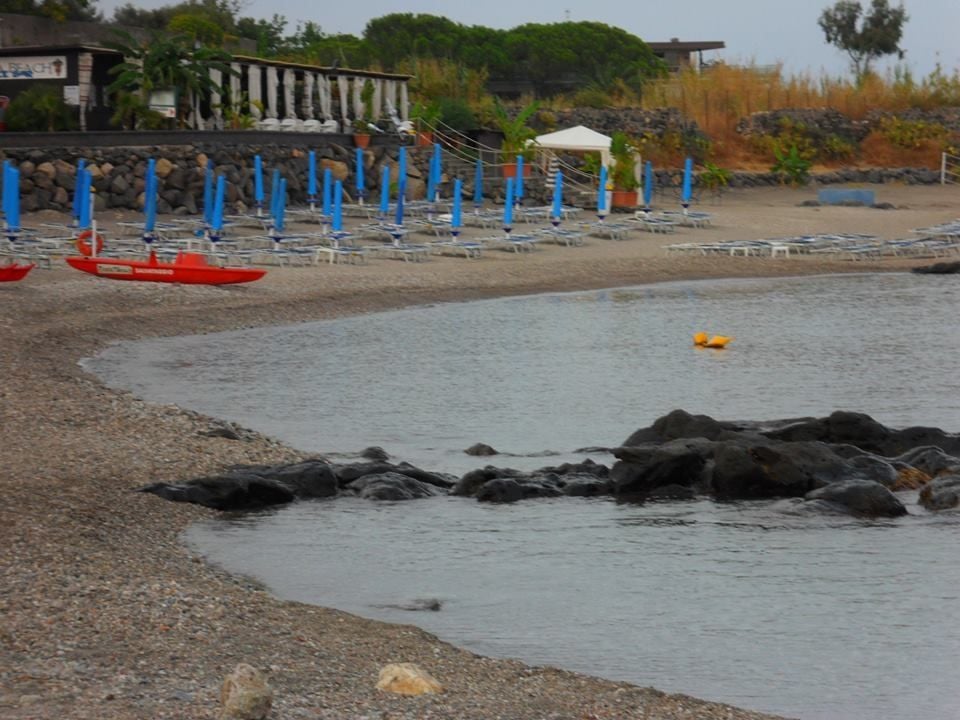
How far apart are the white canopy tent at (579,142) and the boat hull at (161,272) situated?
58.9 feet

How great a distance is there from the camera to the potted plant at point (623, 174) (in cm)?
4328

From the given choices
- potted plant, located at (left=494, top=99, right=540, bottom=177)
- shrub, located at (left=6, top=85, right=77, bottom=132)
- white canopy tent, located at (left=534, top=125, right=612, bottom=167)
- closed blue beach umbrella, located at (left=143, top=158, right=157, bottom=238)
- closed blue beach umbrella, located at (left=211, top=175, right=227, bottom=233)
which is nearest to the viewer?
closed blue beach umbrella, located at (left=143, top=158, right=157, bottom=238)

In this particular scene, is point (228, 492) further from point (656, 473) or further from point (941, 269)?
point (941, 269)

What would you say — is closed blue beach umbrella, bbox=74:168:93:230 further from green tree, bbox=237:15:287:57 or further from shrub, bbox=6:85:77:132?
green tree, bbox=237:15:287:57

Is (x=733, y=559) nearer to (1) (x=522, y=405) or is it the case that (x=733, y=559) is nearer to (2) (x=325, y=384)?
(1) (x=522, y=405)

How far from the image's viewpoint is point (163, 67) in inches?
1464

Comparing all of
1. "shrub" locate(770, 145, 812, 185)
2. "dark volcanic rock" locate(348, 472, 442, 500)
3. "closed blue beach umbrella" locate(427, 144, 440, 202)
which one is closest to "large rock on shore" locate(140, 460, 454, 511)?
"dark volcanic rock" locate(348, 472, 442, 500)

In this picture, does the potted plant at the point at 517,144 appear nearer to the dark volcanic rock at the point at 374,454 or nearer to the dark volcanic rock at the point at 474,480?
the dark volcanic rock at the point at 374,454

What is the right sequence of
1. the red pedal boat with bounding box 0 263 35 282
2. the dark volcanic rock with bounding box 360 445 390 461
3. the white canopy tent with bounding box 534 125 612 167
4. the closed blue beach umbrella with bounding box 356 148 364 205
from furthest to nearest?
1. the white canopy tent with bounding box 534 125 612 167
2. the closed blue beach umbrella with bounding box 356 148 364 205
3. the red pedal boat with bounding box 0 263 35 282
4. the dark volcanic rock with bounding box 360 445 390 461

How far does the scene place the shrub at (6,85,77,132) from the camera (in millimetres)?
35625

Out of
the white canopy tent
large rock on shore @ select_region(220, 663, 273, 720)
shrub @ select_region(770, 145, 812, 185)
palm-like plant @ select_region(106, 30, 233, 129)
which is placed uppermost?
palm-like plant @ select_region(106, 30, 233, 129)

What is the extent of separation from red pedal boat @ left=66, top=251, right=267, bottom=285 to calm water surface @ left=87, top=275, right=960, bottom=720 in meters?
1.85

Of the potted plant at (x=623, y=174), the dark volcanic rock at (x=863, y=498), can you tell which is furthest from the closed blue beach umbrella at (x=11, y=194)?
the potted plant at (x=623, y=174)

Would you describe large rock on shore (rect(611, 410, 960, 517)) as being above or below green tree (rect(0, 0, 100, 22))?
below
